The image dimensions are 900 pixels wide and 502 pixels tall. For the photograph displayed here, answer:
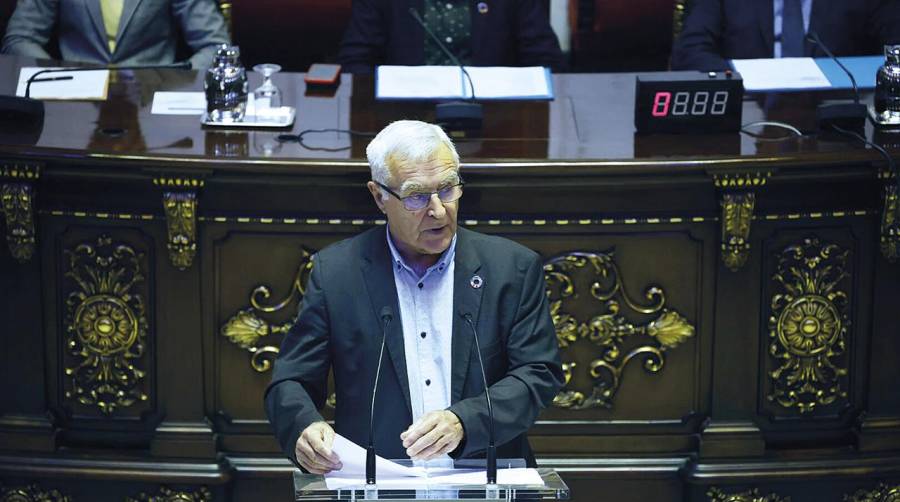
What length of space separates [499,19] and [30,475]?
226 centimetres

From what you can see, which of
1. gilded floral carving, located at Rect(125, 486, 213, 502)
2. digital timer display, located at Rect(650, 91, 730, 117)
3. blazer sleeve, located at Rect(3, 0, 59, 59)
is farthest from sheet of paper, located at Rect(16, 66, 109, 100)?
digital timer display, located at Rect(650, 91, 730, 117)

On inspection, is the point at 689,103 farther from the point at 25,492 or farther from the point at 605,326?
the point at 25,492

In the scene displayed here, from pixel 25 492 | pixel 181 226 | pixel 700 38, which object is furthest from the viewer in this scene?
pixel 700 38

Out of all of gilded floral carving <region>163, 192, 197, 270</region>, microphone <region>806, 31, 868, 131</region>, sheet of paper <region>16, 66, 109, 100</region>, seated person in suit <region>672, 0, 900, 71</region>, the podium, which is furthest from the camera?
seated person in suit <region>672, 0, 900, 71</region>

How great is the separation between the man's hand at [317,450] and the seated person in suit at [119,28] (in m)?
2.83

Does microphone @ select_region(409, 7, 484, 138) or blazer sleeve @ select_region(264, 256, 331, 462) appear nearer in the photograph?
blazer sleeve @ select_region(264, 256, 331, 462)

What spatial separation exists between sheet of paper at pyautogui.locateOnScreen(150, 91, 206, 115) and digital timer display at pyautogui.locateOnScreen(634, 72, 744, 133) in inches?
46.8

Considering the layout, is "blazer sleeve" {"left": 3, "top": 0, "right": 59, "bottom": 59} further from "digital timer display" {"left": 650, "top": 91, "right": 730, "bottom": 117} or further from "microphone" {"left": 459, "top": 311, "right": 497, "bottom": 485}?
"microphone" {"left": 459, "top": 311, "right": 497, "bottom": 485}

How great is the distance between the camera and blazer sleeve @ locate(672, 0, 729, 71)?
5352 mm

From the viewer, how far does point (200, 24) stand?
5.47 meters

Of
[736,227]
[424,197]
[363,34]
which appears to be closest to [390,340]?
[424,197]

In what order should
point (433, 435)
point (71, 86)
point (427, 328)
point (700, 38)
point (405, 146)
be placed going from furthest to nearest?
point (700, 38), point (71, 86), point (427, 328), point (405, 146), point (433, 435)

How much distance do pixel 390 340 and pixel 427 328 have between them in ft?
0.26

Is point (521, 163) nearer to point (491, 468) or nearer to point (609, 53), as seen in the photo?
point (491, 468)
